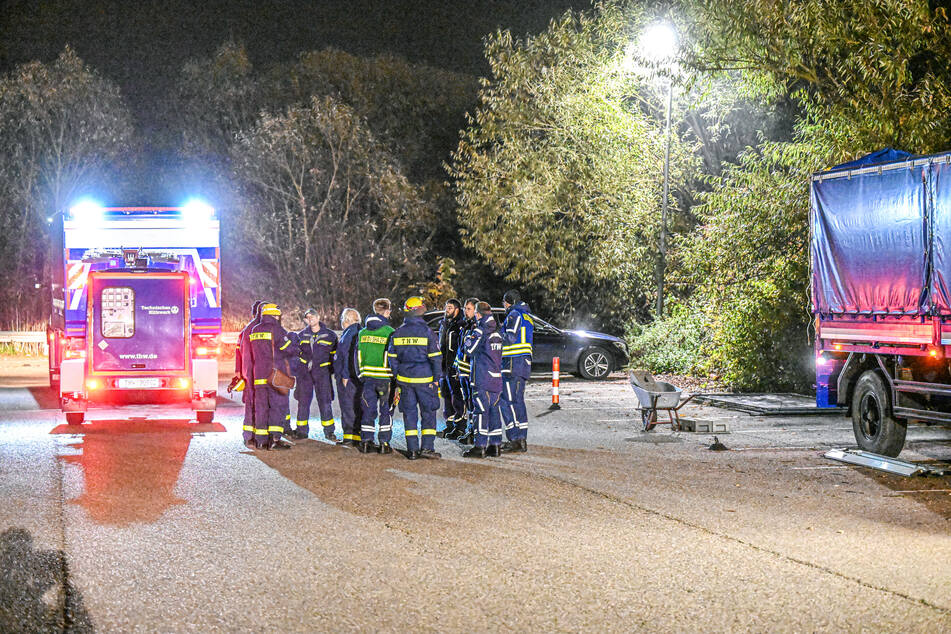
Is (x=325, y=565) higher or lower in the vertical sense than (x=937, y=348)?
lower

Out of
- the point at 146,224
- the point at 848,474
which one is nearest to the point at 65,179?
the point at 146,224

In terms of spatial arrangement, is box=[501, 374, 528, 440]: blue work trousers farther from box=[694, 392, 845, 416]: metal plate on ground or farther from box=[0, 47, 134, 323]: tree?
box=[0, 47, 134, 323]: tree

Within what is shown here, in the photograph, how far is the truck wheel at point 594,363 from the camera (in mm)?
23188

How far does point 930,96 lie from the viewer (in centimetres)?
1597

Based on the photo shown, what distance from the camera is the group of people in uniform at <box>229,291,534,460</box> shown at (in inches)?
462

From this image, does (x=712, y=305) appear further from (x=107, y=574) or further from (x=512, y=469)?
(x=107, y=574)

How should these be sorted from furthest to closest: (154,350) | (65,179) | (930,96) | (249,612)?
(65,179)
(930,96)
(154,350)
(249,612)

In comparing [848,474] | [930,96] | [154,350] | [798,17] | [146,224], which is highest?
[798,17]

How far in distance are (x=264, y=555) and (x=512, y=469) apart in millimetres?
4275

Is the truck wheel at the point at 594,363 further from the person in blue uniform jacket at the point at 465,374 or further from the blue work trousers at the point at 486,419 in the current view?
the blue work trousers at the point at 486,419

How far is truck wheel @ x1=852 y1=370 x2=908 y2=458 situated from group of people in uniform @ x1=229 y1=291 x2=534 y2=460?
3.82 meters

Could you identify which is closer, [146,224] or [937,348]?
[937,348]

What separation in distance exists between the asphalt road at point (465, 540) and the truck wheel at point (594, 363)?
33.1ft

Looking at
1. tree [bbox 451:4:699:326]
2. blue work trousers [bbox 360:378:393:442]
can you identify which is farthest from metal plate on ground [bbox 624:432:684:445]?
tree [bbox 451:4:699:326]
